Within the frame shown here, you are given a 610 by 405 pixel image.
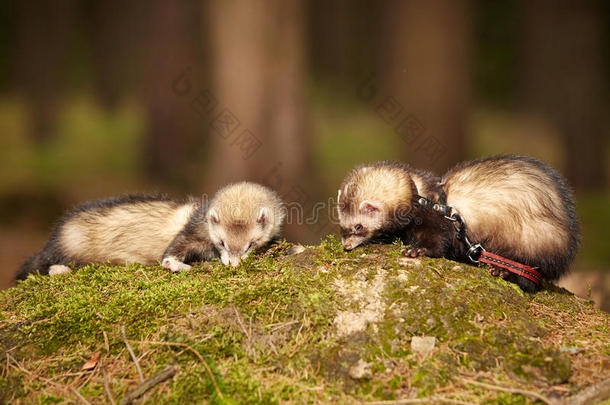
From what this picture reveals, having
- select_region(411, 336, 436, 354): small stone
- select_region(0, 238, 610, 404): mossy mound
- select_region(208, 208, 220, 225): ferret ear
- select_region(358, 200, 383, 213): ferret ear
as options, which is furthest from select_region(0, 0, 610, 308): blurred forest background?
select_region(411, 336, 436, 354): small stone

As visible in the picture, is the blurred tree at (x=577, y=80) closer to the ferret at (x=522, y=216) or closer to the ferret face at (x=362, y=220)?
the ferret at (x=522, y=216)

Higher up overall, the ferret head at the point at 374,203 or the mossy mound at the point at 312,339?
the ferret head at the point at 374,203

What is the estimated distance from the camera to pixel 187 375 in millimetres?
3008

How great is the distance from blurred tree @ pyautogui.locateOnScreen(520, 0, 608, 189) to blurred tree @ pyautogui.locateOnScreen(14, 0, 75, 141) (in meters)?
16.7

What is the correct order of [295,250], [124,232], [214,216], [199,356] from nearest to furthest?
[199,356]
[295,250]
[214,216]
[124,232]

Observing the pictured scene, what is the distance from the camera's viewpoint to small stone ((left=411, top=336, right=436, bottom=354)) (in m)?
3.12

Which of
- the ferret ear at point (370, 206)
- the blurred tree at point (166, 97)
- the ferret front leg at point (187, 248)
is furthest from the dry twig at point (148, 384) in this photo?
the blurred tree at point (166, 97)

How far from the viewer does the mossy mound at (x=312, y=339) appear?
2.93 metres

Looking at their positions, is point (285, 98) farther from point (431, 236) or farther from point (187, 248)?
point (431, 236)

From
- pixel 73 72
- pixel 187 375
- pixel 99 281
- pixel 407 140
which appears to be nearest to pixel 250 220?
pixel 99 281

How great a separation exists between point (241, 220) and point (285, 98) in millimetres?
3811

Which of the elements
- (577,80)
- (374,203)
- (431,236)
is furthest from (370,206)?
(577,80)

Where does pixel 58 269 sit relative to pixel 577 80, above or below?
below

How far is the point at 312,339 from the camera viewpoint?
10.5ft
